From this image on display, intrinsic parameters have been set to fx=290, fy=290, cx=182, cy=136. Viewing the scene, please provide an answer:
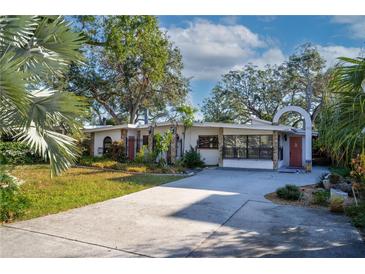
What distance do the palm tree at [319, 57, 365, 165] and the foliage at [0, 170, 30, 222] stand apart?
17.9 feet

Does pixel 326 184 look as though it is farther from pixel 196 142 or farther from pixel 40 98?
pixel 196 142

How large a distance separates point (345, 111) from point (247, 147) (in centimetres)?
1338

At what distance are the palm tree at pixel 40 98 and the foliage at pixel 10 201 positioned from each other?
172 cm

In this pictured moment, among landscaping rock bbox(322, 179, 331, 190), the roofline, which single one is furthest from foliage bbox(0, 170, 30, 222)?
the roofline

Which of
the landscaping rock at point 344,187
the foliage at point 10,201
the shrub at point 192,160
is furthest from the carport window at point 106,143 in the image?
the landscaping rock at point 344,187

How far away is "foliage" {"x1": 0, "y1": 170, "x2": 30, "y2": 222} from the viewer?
542 centimetres

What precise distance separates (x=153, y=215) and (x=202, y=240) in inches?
70.0

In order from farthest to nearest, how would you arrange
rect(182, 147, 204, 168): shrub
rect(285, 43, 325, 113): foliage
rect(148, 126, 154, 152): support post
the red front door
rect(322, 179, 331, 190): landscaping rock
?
rect(285, 43, 325, 113): foliage → the red front door → rect(148, 126, 154, 152): support post → rect(182, 147, 204, 168): shrub → rect(322, 179, 331, 190): landscaping rock

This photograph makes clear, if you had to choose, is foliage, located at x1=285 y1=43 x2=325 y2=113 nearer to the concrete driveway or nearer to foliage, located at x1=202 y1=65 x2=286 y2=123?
foliage, located at x1=202 y1=65 x2=286 y2=123

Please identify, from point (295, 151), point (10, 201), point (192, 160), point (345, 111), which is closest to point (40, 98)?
point (10, 201)

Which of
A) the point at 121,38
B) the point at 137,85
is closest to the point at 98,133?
the point at 137,85

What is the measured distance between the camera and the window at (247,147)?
53.6 feet

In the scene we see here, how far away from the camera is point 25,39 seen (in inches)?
184
